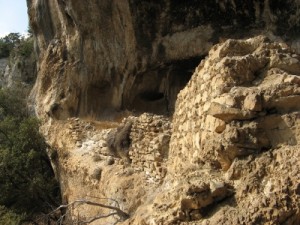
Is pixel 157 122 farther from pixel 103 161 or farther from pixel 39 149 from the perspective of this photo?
pixel 39 149

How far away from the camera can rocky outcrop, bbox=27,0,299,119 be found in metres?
13.1

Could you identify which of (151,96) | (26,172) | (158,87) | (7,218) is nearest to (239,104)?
(7,218)

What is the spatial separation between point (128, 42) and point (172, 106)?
9.23ft

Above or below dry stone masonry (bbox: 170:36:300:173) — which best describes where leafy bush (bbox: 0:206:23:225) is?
below

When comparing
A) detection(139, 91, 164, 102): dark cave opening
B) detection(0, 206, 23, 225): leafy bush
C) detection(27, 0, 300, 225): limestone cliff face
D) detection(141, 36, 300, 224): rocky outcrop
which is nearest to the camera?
detection(141, 36, 300, 224): rocky outcrop

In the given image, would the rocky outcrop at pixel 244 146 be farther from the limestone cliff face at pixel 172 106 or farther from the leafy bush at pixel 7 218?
the leafy bush at pixel 7 218

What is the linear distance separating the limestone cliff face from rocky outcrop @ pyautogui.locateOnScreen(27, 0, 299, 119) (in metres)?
0.03

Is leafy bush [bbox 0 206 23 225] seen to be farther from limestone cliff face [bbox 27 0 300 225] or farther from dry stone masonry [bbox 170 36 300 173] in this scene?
dry stone masonry [bbox 170 36 300 173]

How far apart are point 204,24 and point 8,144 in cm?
661

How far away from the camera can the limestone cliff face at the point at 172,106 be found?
157 inches

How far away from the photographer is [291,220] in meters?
3.53

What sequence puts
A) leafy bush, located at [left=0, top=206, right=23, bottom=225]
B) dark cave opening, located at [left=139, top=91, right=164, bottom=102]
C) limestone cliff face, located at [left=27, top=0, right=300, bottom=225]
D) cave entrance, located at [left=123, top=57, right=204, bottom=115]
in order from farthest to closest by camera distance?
dark cave opening, located at [left=139, top=91, right=164, bottom=102]
cave entrance, located at [left=123, top=57, right=204, bottom=115]
leafy bush, located at [left=0, top=206, right=23, bottom=225]
limestone cliff face, located at [left=27, top=0, right=300, bottom=225]

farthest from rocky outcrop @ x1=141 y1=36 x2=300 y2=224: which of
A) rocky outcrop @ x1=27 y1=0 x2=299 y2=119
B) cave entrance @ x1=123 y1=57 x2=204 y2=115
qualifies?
cave entrance @ x1=123 y1=57 x2=204 y2=115

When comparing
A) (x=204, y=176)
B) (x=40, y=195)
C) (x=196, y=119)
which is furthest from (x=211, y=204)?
(x=40, y=195)
